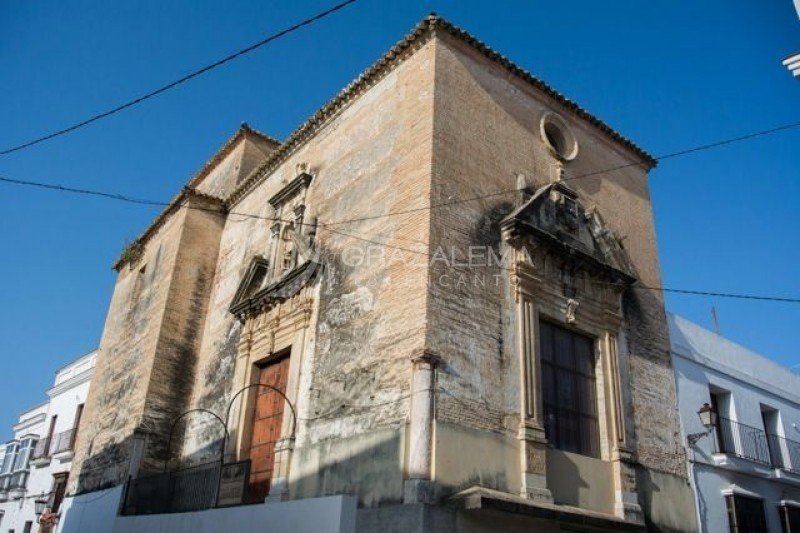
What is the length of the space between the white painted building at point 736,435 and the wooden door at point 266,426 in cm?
655

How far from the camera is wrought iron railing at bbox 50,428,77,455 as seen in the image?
20.0m

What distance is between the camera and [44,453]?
848 inches

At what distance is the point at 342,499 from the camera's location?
818 centimetres

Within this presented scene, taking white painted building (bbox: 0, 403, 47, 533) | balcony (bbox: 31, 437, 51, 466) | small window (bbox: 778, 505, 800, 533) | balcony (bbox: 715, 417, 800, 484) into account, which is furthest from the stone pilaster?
white painted building (bbox: 0, 403, 47, 533)

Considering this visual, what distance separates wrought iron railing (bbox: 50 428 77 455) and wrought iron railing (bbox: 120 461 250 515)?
858cm

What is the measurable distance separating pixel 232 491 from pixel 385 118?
20.2 feet

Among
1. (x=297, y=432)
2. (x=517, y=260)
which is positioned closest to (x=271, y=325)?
(x=297, y=432)

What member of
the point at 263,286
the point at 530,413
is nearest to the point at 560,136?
the point at 530,413

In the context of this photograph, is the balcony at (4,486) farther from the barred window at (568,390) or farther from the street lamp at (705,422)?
the street lamp at (705,422)

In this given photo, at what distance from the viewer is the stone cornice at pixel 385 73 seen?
10900mm

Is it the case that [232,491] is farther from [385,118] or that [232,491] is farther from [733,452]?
[733,452]

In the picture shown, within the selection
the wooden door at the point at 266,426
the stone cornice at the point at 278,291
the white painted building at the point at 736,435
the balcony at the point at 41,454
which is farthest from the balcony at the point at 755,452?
the balcony at the point at 41,454

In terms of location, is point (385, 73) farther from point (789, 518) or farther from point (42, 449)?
point (42, 449)

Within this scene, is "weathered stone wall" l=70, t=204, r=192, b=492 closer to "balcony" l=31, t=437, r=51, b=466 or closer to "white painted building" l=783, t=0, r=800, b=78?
"balcony" l=31, t=437, r=51, b=466
